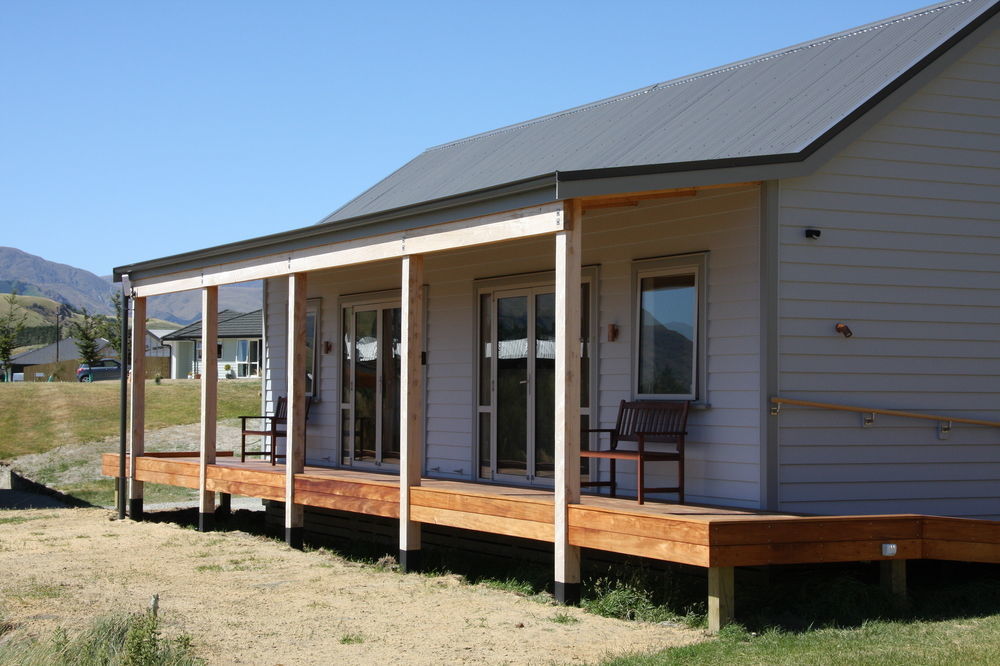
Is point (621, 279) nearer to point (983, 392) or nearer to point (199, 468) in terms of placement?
point (983, 392)

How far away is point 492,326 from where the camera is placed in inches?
454

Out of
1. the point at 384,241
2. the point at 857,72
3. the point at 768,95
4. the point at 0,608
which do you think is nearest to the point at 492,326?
the point at 384,241

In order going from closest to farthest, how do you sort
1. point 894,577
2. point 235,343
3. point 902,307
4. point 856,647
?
point 856,647, point 894,577, point 902,307, point 235,343

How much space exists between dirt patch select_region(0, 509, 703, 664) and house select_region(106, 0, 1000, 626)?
56 cm

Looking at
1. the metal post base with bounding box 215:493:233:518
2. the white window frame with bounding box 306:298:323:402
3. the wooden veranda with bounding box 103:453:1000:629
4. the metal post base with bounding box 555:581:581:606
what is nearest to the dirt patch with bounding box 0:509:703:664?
the metal post base with bounding box 555:581:581:606

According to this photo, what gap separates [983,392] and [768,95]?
3179 mm

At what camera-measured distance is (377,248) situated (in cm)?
1034

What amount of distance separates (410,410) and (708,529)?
3602 millimetres

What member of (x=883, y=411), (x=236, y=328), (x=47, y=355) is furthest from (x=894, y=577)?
(x=47, y=355)

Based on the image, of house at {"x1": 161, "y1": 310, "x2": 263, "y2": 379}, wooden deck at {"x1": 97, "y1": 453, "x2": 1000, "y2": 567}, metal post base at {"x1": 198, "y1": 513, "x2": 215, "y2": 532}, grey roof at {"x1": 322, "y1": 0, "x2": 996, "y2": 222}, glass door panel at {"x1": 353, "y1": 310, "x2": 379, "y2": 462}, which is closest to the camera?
wooden deck at {"x1": 97, "y1": 453, "x2": 1000, "y2": 567}

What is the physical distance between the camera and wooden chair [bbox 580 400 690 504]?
27.8 feet

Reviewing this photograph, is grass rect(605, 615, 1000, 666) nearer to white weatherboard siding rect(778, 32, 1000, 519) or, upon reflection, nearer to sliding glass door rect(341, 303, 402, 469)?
white weatherboard siding rect(778, 32, 1000, 519)

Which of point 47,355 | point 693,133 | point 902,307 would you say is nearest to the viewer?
point 902,307

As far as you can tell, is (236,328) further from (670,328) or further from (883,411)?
(883,411)
